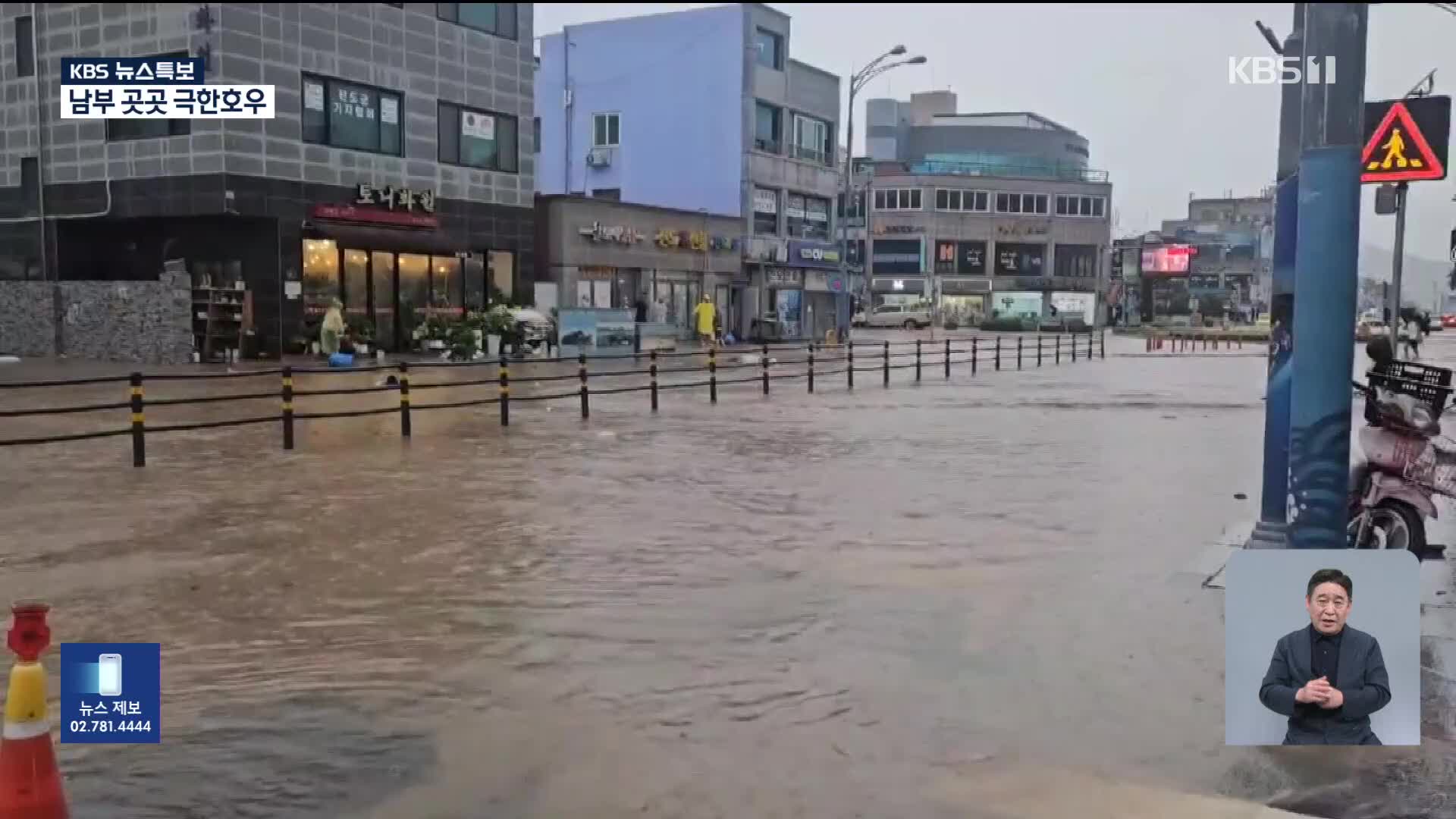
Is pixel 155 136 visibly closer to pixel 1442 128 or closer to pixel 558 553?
pixel 558 553

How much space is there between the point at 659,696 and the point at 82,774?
2.50m

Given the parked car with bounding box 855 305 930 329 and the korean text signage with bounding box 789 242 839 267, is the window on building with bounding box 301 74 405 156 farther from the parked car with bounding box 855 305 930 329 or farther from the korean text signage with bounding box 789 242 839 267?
the parked car with bounding box 855 305 930 329

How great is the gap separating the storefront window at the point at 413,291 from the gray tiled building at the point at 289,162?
0.20 ft

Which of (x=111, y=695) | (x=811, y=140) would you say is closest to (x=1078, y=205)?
(x=811, y=140)

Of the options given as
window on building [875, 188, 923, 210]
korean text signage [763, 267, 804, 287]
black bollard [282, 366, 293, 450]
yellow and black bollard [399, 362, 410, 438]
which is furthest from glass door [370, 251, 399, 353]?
window on building [875, 188, 923, 210]

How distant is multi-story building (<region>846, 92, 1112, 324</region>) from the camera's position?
97938 millimetres

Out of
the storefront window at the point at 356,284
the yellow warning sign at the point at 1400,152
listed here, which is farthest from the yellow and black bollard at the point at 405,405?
the storefront window at the point at 356,284

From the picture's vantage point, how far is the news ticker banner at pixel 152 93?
32.6 metres

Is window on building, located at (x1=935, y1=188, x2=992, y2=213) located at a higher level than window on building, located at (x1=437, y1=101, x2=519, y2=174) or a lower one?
higher

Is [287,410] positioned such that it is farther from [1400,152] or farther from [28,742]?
[1400,152]

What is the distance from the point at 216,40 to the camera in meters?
32.1

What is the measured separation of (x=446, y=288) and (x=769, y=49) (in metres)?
23.4

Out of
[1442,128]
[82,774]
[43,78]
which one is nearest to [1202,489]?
[1442,128]

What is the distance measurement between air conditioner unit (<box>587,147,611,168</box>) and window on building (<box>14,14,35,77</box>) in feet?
86.1
